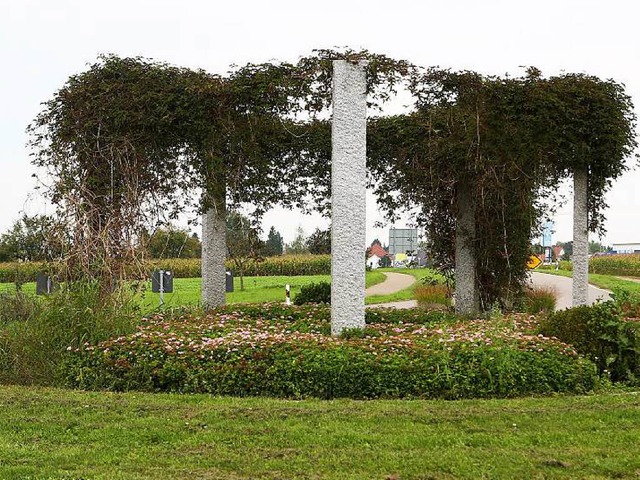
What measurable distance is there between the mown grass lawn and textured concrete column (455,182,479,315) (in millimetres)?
7058

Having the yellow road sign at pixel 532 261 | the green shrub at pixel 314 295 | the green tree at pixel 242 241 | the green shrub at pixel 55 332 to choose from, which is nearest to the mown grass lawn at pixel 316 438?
the green shrub at pixel 55 332

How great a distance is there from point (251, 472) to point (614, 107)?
9912mm

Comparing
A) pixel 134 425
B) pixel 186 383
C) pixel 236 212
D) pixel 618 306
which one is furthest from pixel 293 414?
pixel 236 212

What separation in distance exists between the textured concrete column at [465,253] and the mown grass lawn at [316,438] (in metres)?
7.06

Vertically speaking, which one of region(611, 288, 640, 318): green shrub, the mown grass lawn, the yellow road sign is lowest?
the mown grass lawn

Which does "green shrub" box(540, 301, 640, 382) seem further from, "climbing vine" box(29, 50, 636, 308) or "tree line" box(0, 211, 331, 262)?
"tree line" box(0, 211, 331, 262)

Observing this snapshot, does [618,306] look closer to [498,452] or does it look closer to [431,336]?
[431,336]

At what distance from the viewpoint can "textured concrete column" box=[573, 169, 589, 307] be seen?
1280 cm

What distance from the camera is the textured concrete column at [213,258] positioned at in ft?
42.7

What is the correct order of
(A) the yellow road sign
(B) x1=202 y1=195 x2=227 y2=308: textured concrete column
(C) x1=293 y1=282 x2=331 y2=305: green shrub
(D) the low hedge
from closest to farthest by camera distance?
(B) x1=202 y1=195 x2=227 y2=308: textured concrete column → (A) the yellow road sign → (C) x1=293 y1=282 x2=331 y2=305: green shrub → (D) the low hedge

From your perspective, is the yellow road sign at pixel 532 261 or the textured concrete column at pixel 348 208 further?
the yellow road sign at pixel 532 261

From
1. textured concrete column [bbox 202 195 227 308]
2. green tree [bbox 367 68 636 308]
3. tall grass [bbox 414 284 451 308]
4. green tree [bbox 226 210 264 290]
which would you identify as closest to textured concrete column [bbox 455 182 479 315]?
green tree [bbox 367 68 636 308]

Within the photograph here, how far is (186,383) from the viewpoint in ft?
23.4

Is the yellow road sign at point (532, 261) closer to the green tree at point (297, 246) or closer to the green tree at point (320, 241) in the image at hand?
the green tree at point (320, 241)
